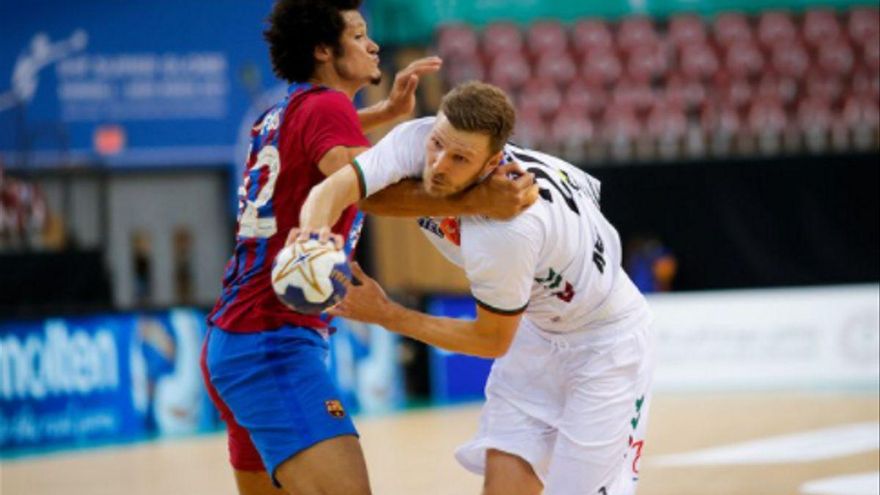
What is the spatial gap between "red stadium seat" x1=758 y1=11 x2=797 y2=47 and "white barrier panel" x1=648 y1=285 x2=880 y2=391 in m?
5.04

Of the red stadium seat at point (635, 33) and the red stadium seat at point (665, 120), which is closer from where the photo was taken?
the red stadium seat at point (665, 120)

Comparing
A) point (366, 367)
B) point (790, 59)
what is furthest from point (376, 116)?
point (790, 59)

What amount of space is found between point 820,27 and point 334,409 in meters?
16.0

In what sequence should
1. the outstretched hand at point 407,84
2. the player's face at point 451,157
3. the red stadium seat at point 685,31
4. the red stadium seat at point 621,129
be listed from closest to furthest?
the player's face at point 451,157, the outstretched hand at point 407,84, the red stadium seat at point 621,129, the red stadium seat at point 685,31

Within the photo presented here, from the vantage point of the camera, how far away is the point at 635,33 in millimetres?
18672

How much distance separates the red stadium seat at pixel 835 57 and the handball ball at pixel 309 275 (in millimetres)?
15825

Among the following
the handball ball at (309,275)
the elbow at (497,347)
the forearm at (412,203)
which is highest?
the forearm at (412,203)

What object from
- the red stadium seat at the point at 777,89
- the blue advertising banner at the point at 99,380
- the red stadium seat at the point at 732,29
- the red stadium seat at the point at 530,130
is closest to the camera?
the blue advertising banner at the point at 99,380

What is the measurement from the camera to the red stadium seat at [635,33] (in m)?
18.6

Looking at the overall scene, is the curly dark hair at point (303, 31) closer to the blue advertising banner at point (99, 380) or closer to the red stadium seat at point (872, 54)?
the blue advertising banner at point (99, 380)

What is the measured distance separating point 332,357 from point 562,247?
8.99m

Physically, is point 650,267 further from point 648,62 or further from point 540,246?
point 540,246

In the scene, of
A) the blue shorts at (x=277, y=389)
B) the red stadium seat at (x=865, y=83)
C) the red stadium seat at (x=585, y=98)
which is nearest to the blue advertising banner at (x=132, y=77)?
the red stadium seat at (x=585, y=98)

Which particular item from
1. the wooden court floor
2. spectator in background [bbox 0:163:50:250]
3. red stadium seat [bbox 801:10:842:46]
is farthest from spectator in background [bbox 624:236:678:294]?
spectator in background [bbox 0:163:50:250]
